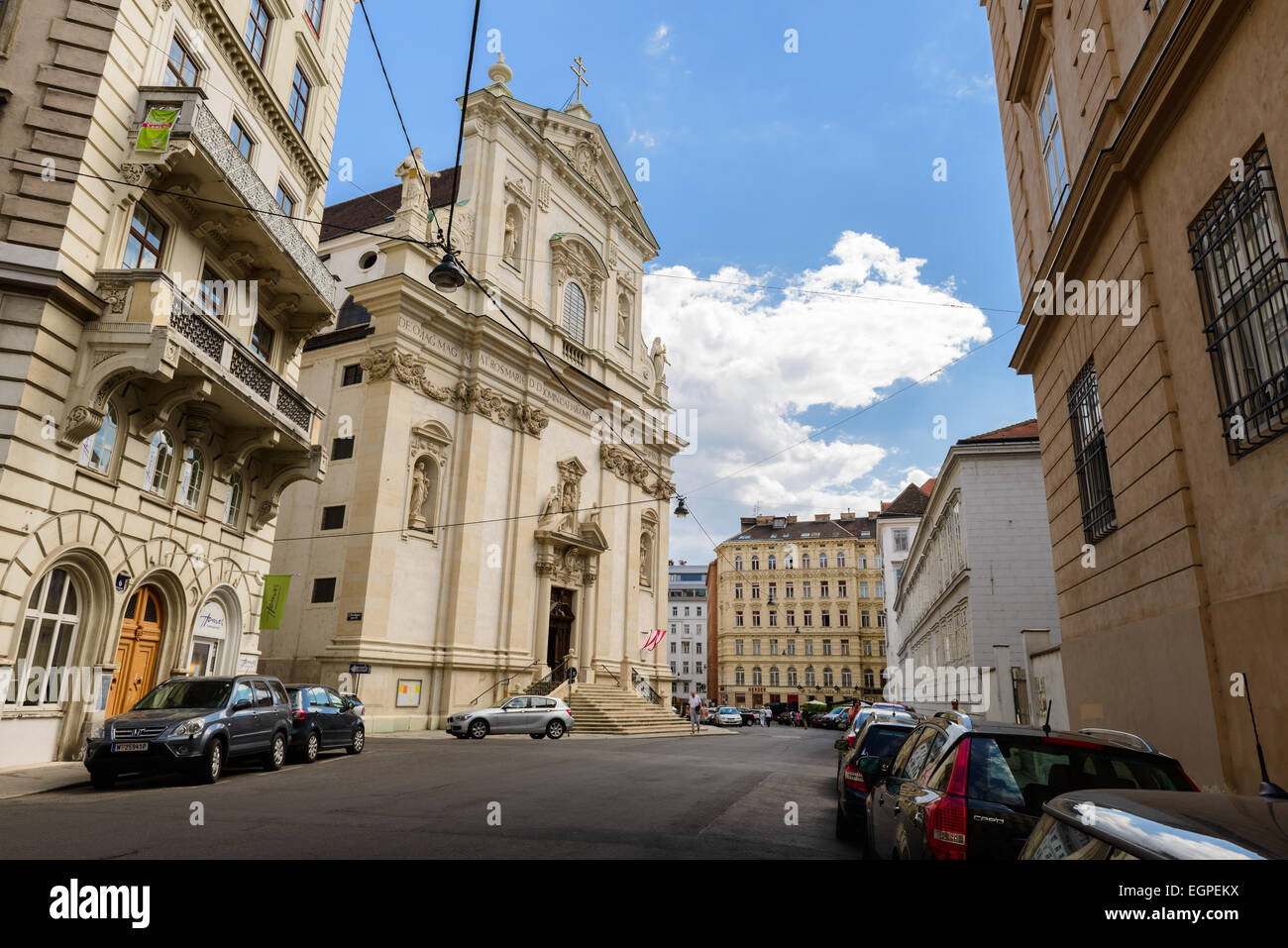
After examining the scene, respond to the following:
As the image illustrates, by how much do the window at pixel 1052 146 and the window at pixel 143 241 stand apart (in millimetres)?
16002

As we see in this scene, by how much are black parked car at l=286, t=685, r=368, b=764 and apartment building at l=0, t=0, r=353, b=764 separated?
2779mm

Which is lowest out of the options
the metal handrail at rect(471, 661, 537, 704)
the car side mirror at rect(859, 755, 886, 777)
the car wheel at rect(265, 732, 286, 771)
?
the car wheel at rect(265, 732, 286, 771)

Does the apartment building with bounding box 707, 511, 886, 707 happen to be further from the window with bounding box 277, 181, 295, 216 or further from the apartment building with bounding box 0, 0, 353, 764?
the apartment building with bounding box 0, 0, 353, 764

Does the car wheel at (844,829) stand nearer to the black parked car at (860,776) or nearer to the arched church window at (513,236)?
the black parked car at (860,776)

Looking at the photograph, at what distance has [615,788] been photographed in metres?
12.5

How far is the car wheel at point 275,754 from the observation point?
14.3 metres

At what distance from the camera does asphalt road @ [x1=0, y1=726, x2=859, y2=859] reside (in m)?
7.29

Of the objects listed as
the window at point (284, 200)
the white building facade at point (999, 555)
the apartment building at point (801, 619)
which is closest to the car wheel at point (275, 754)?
the window at point (284, 200)

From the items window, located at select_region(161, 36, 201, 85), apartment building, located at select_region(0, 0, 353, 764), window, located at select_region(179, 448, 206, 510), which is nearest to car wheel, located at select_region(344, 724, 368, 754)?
apartment building, located at select_region(0, 0, 353, 764)

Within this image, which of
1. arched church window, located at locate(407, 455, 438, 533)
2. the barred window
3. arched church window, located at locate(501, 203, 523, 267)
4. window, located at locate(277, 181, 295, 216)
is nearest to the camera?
the barred window

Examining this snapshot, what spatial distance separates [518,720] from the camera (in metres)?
26.2

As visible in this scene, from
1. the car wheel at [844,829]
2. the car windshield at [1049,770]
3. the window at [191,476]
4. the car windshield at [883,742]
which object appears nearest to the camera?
the car windshield at [1049,770]
